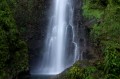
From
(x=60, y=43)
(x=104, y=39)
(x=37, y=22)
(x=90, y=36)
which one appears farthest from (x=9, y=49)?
(x=104, y=39)

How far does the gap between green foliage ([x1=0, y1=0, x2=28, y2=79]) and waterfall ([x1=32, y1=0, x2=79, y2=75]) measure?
8.03ft

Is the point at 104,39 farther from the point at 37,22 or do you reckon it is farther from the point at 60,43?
the point at 37,22

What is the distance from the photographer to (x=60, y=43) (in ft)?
62.4

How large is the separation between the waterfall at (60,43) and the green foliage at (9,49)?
8.03 feet

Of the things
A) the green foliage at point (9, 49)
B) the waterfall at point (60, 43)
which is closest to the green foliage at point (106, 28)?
the waterfall at point (60, 43)

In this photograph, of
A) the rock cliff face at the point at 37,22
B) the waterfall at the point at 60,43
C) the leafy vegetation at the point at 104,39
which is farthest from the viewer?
the rock cliff face at the point at 37,22

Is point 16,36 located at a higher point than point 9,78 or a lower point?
higher

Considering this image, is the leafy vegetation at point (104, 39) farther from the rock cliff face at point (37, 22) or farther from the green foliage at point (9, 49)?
the green foliage at point (9, 49)

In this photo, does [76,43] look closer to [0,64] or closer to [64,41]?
[64,41]

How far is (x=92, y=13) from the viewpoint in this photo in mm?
18562

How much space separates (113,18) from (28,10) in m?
6.50

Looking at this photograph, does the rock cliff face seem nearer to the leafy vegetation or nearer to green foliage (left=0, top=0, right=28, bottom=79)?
the leafy vegetation

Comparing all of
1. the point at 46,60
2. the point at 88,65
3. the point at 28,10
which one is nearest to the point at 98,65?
the point at 88,65

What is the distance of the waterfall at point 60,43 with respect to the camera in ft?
60.2
